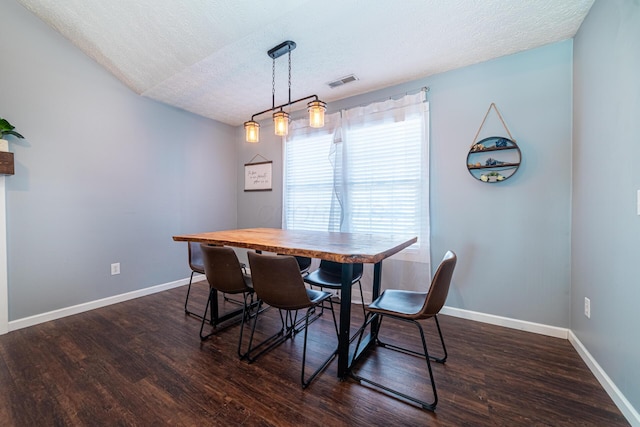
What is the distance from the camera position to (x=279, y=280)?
157 cm

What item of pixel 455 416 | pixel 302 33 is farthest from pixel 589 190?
pixel 302 33

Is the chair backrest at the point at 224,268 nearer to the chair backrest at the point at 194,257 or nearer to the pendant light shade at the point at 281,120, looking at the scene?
the chair backrest at the point at 194,257

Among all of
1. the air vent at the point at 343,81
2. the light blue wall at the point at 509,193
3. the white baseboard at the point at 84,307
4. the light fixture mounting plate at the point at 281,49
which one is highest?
the air vent at the point at 343,81

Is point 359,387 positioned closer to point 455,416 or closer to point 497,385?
point 455,416

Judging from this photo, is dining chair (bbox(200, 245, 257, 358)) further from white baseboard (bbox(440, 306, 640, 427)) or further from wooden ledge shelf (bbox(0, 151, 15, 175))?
white baseboard (bbox(440, 306, 640, 427))

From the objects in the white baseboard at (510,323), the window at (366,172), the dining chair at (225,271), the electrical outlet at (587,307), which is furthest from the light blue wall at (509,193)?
the dining chair at (225,271)

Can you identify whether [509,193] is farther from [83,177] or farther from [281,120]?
[83,177]

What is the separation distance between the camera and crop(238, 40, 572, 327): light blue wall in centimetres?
208

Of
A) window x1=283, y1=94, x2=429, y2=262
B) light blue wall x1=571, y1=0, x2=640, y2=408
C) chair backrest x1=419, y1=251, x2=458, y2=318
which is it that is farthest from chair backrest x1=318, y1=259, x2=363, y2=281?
light blue wall x1=571, y1=0, x2=640, y2=408

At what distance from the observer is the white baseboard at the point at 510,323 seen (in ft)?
6.91

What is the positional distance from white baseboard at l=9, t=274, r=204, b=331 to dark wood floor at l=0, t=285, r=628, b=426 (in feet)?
0.35

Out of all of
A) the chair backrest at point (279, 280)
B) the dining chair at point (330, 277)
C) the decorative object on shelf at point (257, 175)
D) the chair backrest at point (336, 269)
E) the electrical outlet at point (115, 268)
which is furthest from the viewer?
the decorative object on shelf at point (257, 175)

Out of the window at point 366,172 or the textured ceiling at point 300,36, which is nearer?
the textured ceiling at point 300,36

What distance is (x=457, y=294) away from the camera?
8.20 feet
